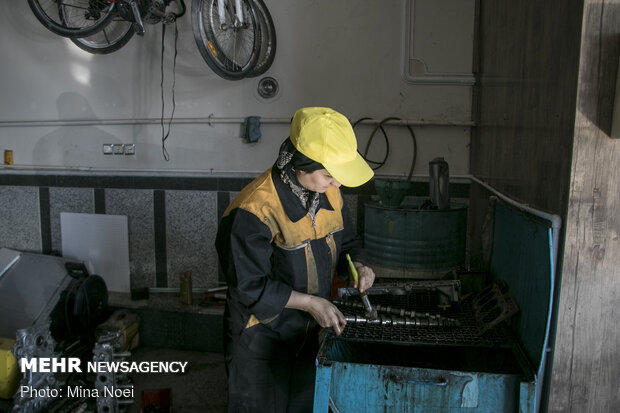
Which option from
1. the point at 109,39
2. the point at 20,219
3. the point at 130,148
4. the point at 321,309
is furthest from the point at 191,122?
the point at 321,309

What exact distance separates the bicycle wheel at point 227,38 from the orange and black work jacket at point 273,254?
159cm

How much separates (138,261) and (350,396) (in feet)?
9.45

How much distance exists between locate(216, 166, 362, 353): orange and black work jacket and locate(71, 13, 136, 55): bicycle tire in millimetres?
2530

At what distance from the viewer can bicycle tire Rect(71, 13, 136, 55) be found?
347 cm

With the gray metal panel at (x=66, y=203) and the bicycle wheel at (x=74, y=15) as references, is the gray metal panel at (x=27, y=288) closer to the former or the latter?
the gray metal panel at (x=66, y=203)

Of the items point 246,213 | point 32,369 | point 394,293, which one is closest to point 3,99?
point 32,369

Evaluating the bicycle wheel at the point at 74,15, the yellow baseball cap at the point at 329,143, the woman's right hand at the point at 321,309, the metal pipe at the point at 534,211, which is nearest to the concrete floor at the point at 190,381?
the woman's right hand at the point at 321,309

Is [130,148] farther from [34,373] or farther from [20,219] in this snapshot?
[34,373]

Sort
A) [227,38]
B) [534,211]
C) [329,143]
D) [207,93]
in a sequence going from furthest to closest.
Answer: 1. [207,93]
2. [227,38]
3. [329,143]
4. [534,211]

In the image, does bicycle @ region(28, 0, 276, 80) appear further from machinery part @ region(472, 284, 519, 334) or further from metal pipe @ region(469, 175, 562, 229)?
machinery part @ region(472, 284, 519, 334)

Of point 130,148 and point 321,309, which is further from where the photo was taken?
point 130,148

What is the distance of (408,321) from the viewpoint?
172cm

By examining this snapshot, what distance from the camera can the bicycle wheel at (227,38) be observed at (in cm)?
284

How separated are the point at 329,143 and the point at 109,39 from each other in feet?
10.3
